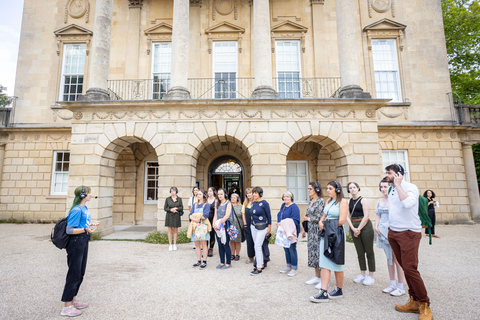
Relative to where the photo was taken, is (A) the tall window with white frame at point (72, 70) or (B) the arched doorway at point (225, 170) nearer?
(B) the arched doorway at point (225, 170)

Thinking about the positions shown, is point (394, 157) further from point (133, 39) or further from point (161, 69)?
point (133, 39)

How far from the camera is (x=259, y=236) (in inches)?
215

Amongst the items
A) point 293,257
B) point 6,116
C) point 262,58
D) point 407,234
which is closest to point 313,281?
point 293,257

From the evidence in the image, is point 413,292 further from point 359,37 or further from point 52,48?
point 52,48

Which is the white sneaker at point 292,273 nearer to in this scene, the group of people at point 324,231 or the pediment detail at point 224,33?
the group of people at point 324,231

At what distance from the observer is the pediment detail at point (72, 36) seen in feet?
46.2

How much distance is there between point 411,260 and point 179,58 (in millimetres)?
10155

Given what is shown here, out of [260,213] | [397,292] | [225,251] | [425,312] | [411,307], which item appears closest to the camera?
[425,312]

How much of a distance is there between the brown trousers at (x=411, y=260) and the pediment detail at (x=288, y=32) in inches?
484

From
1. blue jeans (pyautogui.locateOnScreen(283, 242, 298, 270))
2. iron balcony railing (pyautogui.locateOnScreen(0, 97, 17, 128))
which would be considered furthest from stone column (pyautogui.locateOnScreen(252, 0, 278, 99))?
iron balcony railing (pyautogui.locateOnScreen(0, 97, 17, 128))

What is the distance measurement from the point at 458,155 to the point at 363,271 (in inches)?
492

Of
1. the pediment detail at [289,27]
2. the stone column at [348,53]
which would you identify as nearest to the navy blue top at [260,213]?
the stone column at [348,53]

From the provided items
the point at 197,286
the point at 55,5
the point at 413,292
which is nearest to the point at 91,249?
the point at 197,286

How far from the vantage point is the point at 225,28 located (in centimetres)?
1367
